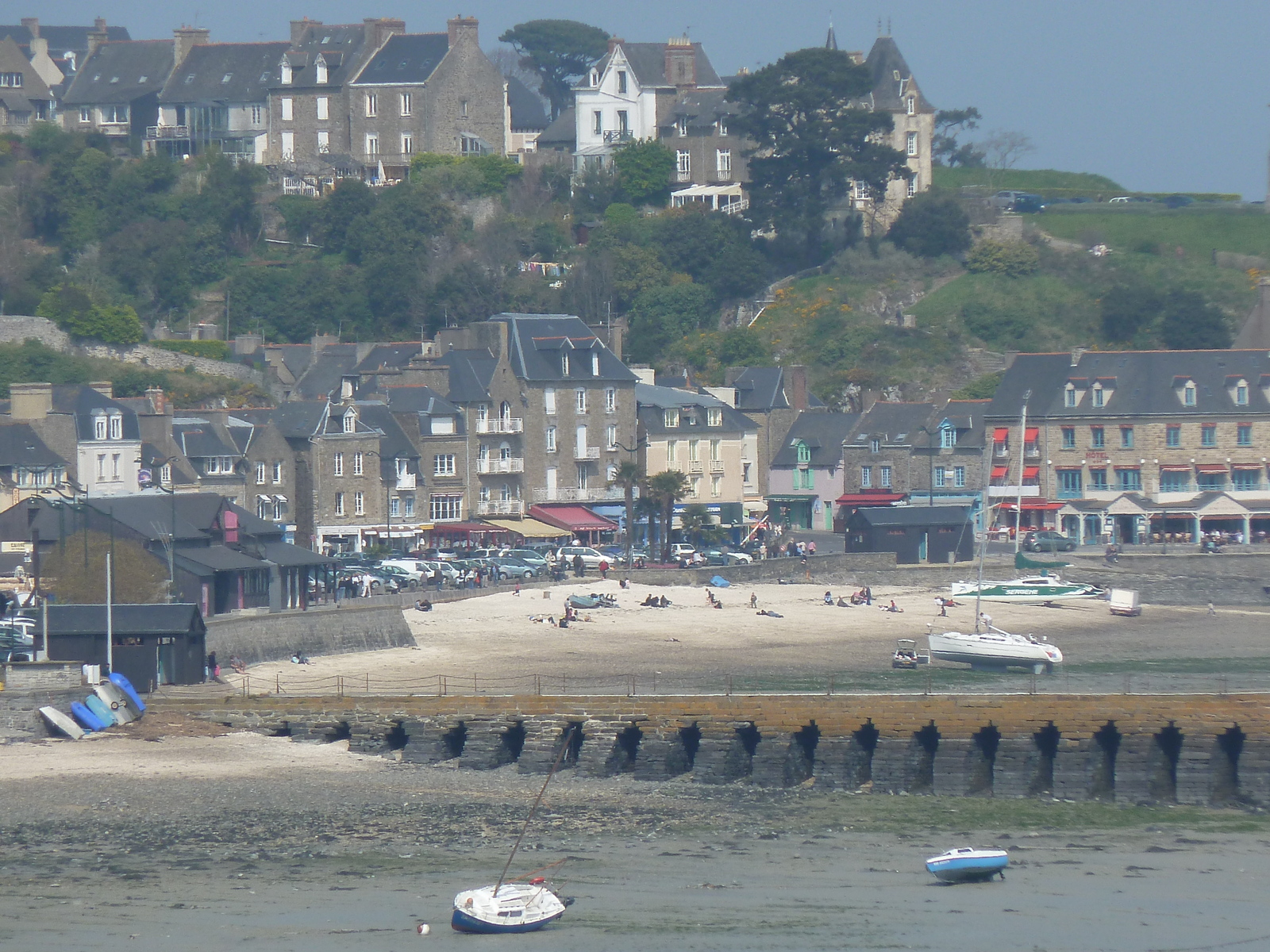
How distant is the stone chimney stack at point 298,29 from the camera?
280ft

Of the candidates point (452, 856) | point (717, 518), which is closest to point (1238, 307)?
point (717, 518)

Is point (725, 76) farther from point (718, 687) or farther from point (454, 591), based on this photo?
point (718, 687)

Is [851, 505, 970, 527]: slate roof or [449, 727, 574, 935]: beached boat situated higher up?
[851, 505, 970, 527]: slate roof

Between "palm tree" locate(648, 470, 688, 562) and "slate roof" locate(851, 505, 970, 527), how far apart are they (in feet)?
16.9

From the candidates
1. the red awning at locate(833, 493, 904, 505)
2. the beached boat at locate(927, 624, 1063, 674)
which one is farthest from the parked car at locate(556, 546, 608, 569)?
the beached boat at locate(927, 624, 1063, 674)

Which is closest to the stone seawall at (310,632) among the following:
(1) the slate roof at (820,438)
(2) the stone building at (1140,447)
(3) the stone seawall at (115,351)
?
(2) the stone building at (1140,447)

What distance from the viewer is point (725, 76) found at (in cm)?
9325

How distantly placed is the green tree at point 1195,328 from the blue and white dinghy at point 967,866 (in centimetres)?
5311

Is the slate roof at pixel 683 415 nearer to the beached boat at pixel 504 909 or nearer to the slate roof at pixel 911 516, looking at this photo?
the slate roof at pixel 911 516

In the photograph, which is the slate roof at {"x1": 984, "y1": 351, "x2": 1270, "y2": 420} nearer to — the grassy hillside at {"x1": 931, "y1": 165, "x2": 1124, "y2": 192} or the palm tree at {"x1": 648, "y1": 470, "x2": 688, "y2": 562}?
the palm tree at {"x1": 648, "y1": 470, "x2": 688, "y2": 562}

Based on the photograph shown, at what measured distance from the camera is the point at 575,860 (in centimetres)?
2517

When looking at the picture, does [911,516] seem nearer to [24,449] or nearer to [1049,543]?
[1049,543]

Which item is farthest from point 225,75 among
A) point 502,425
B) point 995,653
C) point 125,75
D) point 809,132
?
point 995,653

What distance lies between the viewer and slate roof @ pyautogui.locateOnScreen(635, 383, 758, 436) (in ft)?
221
